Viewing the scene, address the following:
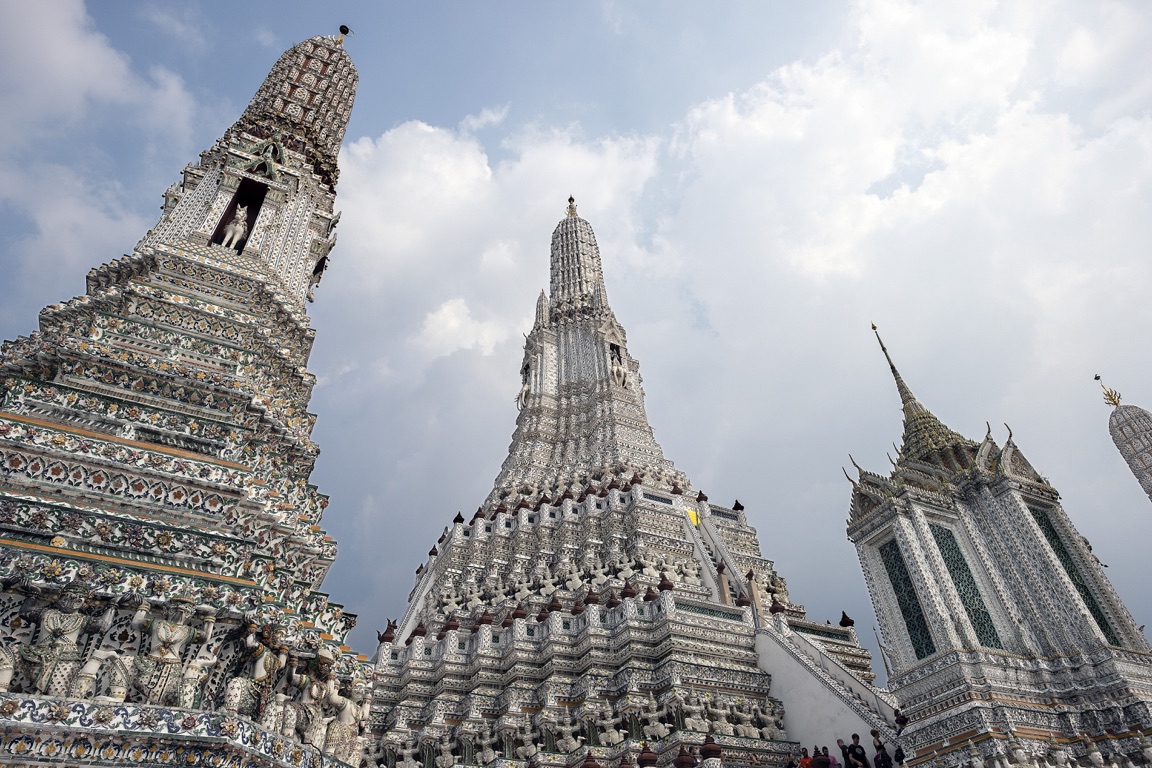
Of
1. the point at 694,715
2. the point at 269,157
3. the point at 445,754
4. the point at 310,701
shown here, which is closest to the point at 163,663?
the point at 310,701

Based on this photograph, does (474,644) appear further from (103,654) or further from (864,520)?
(103,654)

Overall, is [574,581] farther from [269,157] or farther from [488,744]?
[269,157]

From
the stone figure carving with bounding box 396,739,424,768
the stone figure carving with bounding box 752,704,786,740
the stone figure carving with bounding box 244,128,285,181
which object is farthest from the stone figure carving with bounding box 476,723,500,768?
the stone figure carving with bounding box 244,128,285,181

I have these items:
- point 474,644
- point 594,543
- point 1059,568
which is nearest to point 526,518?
point 594,543

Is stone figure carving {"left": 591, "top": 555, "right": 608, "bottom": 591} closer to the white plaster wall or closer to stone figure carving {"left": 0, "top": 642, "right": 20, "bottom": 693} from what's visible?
the white plaster wall

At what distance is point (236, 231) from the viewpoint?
12.5 metres

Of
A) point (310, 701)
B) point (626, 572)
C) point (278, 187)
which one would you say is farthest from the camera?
point (626, 572)

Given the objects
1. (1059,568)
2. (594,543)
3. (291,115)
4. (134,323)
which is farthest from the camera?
(594,543)

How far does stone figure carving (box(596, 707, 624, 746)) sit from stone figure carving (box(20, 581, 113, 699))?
11343mm

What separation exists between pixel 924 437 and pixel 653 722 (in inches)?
363

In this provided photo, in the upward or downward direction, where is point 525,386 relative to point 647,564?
upward

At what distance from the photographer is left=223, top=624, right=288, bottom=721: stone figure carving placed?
6188 millimetres

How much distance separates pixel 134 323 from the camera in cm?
941

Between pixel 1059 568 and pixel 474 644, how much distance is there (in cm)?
1317
